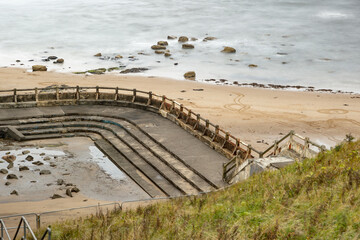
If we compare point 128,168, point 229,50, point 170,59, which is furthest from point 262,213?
point 229,50

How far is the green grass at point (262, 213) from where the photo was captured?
1193cm

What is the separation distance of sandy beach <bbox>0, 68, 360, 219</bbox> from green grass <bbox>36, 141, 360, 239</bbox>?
1871 centimetres

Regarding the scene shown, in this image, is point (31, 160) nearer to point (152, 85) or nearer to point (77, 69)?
point (152, 85)

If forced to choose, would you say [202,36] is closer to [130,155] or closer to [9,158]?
[130,155]

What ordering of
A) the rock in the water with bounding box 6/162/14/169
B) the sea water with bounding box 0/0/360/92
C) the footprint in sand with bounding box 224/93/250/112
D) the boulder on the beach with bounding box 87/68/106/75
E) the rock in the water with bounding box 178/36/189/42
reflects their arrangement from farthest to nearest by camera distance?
the rock in the water with bounding box 178/36/189/42
the sea water with bounding box 0/0/360/92
the boulder on the beach with bounding box 87/68/106/75
the footprint in sand with bounding box 224/93/250/112
the rock in the water with bounding box 6/162/14/169

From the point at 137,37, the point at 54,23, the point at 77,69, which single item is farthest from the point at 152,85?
the point at 54,23

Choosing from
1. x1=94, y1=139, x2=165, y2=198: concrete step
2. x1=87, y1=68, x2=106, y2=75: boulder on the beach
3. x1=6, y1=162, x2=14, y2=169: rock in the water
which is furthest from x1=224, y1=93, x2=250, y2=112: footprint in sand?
x1=6, y1=162, x2=14, y2=169: rock in the water

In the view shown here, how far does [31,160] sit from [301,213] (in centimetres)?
1715

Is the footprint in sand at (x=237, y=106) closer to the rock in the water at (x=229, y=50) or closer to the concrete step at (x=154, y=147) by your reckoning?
the concrete step at (x=154, y=147)

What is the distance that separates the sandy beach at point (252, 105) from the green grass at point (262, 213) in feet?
61.4

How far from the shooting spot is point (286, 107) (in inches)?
1811

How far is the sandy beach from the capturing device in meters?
38.8

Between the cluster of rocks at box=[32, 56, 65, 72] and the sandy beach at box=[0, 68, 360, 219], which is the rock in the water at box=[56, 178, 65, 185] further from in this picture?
the cluster of rocks at box=[32, 56, 65, 72]

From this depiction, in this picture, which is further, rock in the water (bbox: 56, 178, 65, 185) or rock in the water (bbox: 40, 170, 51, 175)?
rock in the water (bbox: 40, 170, 51, 175)
